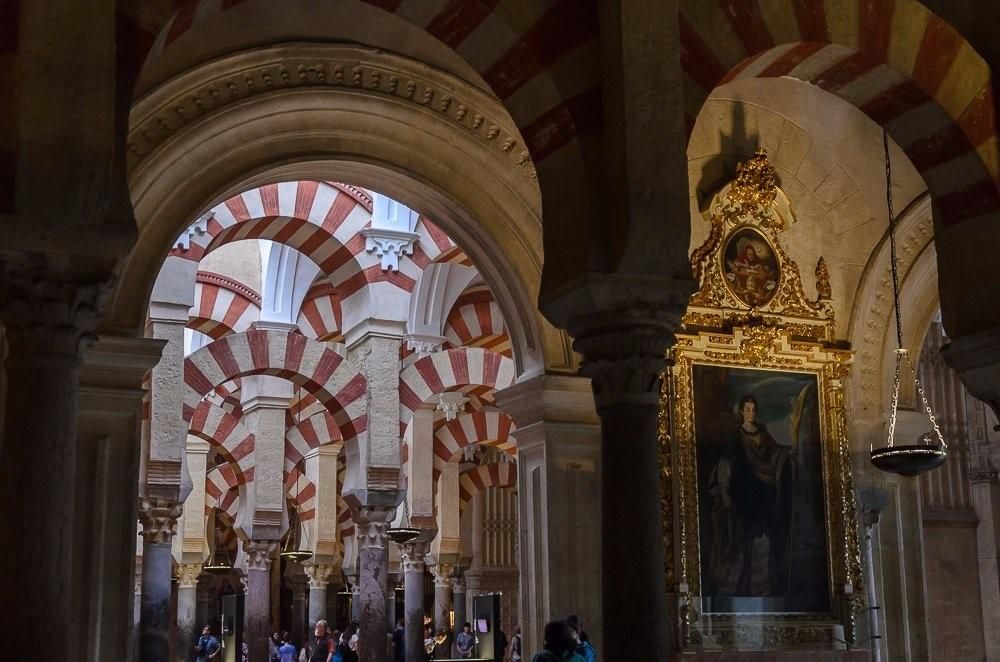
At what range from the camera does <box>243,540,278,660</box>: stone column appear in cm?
1425

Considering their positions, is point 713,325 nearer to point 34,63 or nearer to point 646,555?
point 646,555

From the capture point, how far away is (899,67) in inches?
251

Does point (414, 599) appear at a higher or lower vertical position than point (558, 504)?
lower

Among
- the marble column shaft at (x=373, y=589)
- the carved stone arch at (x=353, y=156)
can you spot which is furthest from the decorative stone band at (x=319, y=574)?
the carved stone arch at (x=353, y=156)

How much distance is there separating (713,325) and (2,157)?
5409 millimetres

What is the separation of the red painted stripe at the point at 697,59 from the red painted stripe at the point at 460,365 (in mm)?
7458

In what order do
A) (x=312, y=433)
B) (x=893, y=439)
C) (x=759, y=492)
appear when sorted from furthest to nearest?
(x=312, y=433), (x=893, y=439), (x=759, y=492)

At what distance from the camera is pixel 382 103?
7.91m

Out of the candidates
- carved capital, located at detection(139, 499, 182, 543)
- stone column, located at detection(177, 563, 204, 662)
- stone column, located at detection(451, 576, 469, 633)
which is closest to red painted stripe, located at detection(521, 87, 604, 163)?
carved capital, located at detection(139, 499, 182, 543)

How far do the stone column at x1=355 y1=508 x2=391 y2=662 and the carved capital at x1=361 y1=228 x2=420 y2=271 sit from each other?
226 cm

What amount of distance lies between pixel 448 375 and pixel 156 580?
4.28 m

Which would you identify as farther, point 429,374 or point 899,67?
point 429,374

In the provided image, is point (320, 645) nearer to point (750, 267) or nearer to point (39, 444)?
point (750, 267)

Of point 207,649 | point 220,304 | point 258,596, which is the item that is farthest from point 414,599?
point 220,304
